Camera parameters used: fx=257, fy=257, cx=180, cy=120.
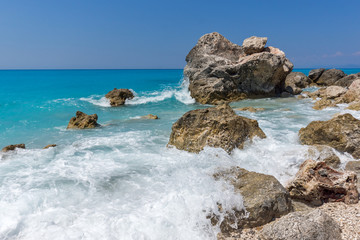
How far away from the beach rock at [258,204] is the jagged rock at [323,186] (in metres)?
0.54

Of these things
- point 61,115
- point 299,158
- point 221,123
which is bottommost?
point 61,115

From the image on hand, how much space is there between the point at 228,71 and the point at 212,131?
12721mm

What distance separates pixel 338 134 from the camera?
6.53m

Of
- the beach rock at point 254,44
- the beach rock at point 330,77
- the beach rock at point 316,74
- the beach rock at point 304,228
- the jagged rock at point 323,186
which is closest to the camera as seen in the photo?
the beach rock at point 304,228

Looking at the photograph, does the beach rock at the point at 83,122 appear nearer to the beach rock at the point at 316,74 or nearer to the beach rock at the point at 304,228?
the beach rock at the point at 304,228

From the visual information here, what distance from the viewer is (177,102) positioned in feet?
64.8

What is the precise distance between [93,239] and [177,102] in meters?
16.5

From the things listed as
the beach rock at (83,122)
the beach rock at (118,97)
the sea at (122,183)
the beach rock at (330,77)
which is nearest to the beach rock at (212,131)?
the sea at (122,183)

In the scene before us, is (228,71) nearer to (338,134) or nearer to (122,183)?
(338,134)

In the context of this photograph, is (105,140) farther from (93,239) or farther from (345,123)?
(345,123)

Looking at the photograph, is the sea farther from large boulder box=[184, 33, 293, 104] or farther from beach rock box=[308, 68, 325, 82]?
beach rock box=[308, 68, 325, 82]

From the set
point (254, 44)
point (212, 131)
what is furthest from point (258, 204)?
point (254, 44)

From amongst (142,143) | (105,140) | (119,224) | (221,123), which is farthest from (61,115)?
(119,224)

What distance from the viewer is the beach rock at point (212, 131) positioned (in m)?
6.62
